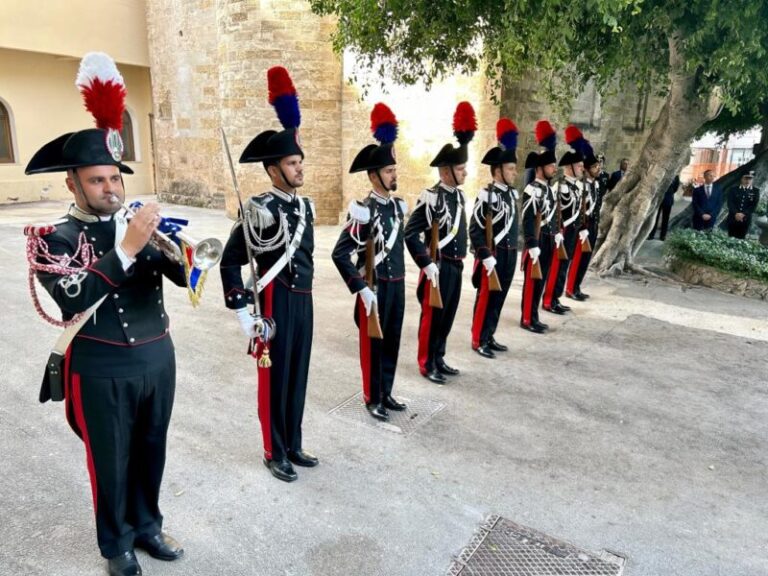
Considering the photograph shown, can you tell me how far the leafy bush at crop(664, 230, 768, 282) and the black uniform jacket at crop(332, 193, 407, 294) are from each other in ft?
22.0

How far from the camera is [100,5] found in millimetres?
17016

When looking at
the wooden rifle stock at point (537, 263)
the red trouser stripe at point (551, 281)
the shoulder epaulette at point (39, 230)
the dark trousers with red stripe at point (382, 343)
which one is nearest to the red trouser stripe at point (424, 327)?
the dark trousers with red stripe at point (382, 343)

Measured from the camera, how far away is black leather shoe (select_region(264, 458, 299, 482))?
3.72 m

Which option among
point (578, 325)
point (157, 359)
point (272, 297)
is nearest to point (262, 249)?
point (272, 297)

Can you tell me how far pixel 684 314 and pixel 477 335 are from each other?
3.43 m

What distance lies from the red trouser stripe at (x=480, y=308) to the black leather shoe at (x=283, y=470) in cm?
289

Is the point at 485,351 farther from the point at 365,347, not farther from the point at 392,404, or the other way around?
the point at 365,347

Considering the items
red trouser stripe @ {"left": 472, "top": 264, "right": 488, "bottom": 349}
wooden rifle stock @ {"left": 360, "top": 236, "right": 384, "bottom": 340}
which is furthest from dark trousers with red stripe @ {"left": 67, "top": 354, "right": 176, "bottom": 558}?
red trouser stripe @ {"left": 472, "top": 264, "right": 488, "bottom": 349}

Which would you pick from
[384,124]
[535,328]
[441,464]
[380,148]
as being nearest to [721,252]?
[535,328]

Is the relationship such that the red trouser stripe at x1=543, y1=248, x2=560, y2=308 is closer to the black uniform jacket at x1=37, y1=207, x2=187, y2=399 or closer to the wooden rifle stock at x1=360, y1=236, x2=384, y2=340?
the wooden rifle stock at x1=360, y1=236, x2=384, y2=340

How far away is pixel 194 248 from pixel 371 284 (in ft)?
6.30

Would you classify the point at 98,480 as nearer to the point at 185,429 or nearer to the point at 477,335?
the point at 185,429

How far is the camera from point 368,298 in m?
4.19

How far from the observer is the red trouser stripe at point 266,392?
139 inches
